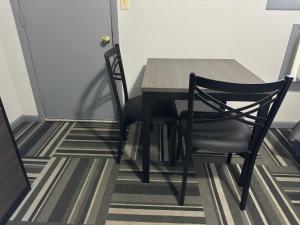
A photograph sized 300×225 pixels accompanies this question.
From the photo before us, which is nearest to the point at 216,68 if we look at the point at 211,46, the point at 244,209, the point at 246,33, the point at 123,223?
the point at 211,46

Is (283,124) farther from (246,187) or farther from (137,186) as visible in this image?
(137,186)

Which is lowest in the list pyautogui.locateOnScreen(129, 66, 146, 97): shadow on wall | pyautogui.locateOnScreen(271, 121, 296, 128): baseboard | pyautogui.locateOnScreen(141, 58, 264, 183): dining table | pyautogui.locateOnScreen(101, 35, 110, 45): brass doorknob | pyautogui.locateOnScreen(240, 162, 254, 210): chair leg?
pyautogui.locateOnScreen(271, 121, 296, 128): baseboard

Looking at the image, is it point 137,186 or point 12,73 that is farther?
point 12,73

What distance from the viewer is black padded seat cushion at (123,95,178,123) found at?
1691 mm

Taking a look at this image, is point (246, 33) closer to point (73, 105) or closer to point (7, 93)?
point (73, 105)

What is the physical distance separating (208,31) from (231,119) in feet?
3.60

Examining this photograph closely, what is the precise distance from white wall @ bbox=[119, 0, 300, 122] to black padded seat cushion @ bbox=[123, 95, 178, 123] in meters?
0.56

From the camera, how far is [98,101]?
240 cm

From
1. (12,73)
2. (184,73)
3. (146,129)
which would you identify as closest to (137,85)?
(184,73)

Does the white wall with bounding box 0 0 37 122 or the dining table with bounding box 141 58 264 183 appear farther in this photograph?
the white wall with bounding box 0 0 37 122

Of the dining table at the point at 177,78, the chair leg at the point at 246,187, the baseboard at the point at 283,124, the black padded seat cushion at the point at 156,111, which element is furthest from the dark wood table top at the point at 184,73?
the baseboard at the point at 283,124

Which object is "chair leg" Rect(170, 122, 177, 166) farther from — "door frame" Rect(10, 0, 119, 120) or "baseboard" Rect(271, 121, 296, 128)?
"baseboard" Rect(271, 121, 296, 128)

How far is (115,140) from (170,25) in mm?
1204

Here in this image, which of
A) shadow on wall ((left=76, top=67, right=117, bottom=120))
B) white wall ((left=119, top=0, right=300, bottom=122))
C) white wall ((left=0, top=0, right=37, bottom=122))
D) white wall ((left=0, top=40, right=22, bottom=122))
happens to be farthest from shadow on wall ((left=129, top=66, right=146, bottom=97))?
white wall ((left=0, top=40, right=22, bottom=122))
